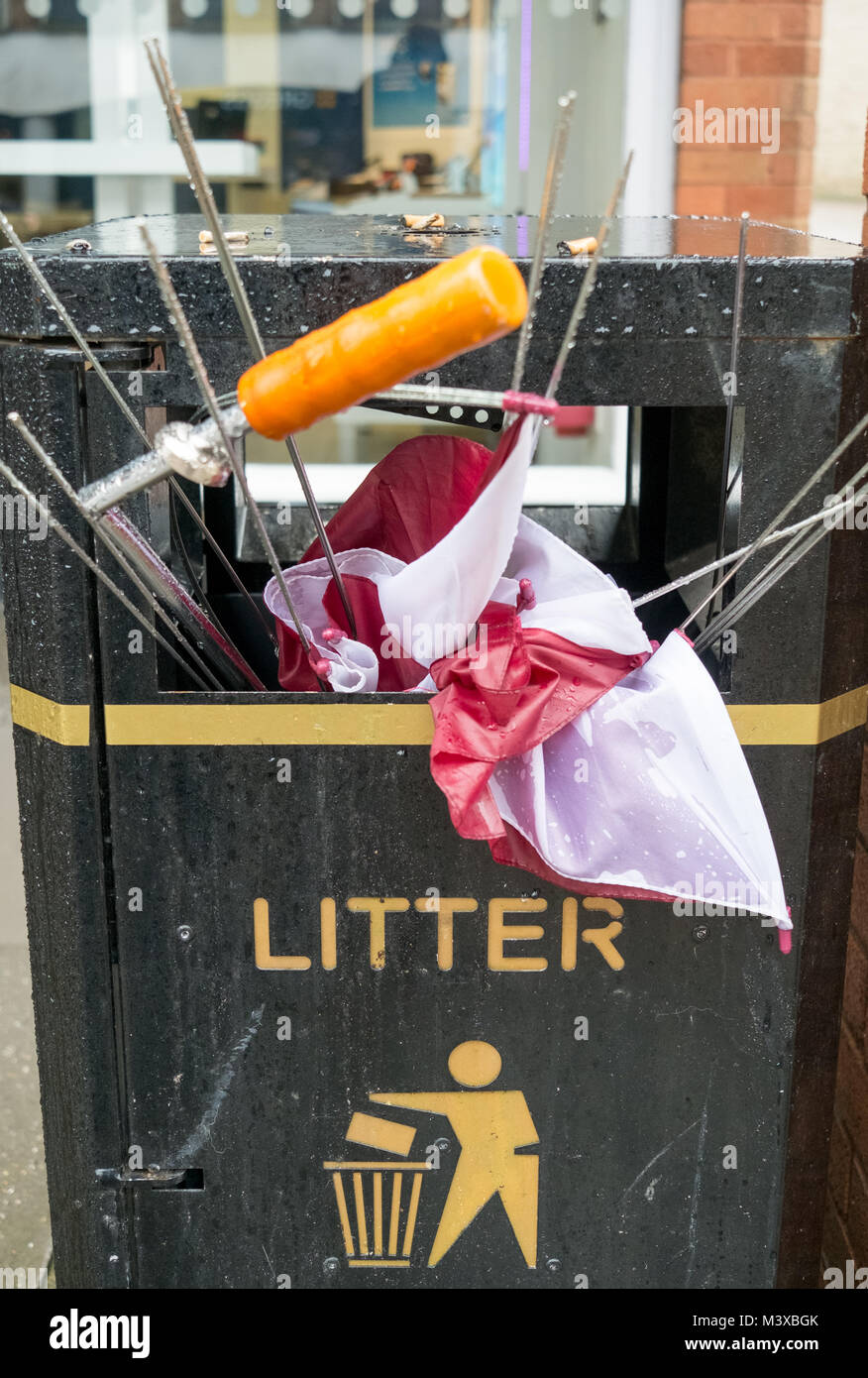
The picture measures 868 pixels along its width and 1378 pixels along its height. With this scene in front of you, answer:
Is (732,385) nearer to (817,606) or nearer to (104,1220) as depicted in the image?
(817,606)

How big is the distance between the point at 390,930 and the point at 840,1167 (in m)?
0.84

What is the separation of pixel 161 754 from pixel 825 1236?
1.23m

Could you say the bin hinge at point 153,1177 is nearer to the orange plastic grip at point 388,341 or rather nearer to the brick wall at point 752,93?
the orange plastic grip at point 388,341

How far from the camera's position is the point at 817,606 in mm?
1307

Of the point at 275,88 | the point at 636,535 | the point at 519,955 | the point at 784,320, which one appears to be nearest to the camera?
the point at 784,320

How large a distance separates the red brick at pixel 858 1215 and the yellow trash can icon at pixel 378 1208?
2.08 ft

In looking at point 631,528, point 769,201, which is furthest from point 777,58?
point 631,528

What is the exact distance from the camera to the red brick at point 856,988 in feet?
5.53

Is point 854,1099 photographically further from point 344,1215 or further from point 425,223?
point 425,223

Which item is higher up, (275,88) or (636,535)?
(275,88)

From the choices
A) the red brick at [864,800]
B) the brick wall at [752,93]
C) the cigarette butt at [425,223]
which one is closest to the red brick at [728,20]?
the brick wall at [752,93]

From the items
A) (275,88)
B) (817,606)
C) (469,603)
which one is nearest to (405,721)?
(469,603)

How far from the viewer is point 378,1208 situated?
1429 millimetres
